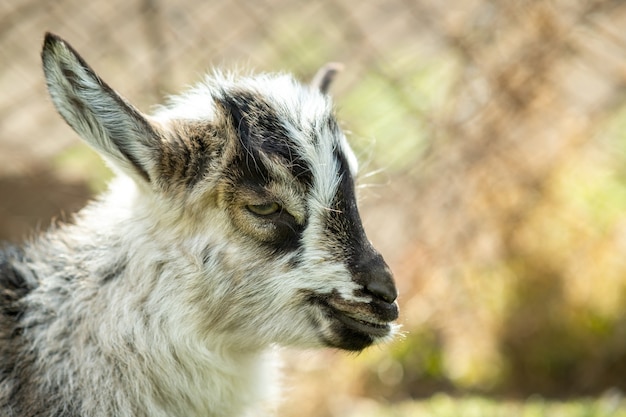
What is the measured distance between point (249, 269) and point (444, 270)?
335cm

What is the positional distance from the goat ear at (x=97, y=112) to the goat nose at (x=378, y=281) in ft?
3.54

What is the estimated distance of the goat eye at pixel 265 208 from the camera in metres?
3.84

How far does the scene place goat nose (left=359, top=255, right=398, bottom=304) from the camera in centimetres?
373

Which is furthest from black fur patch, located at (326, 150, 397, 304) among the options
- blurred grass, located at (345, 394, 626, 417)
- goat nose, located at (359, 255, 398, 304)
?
blurred grass, located at (345, 394, 626, 417)

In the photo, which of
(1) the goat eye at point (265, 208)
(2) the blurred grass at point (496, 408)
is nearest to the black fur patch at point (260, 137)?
(1) the goat eye at point (265, 208)

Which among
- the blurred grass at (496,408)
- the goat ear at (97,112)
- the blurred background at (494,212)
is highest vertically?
the goat ear at (97,112)

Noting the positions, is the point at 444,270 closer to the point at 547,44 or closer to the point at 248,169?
the point at 547,44

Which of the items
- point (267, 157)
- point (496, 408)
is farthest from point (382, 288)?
point (496, 408)

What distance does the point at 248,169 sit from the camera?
3.87m

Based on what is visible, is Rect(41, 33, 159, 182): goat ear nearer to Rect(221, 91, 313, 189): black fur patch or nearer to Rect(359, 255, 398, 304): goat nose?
Rect(221, 91, 313, 189): black fur patch

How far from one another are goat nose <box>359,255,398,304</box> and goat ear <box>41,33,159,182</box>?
108cm

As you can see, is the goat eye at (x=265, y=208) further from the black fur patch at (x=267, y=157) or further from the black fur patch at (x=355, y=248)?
the black fur patch at (x=355, y=248)

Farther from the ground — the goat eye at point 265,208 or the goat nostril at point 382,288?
the goat eye at point 265,208

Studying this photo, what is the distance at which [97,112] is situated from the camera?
3703mm
